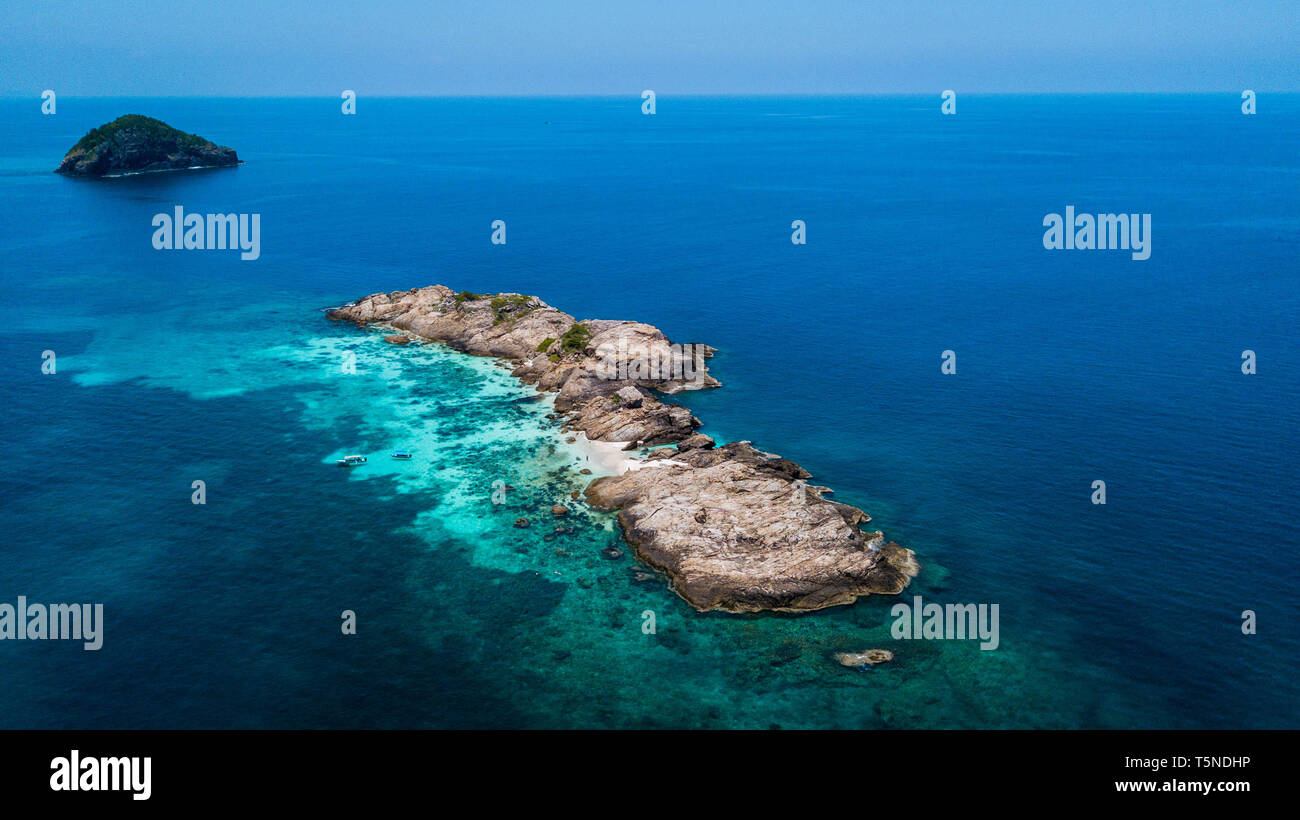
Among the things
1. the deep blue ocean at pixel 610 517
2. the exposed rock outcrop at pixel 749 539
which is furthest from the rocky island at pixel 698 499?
Result: the deep blue ocean at pixel 610 517

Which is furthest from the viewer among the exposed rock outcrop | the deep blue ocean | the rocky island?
the rocky island

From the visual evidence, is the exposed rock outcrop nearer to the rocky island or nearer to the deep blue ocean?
the rocky island

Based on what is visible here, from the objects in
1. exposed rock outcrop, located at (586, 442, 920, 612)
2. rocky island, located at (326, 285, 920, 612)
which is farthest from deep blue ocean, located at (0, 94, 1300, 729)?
rocky island, located at (326, 285, 920, 612)

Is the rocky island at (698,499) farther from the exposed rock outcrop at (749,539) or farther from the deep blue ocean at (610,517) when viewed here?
the deep blue ocean at (610,517)

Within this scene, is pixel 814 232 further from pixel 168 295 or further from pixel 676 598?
pixel 676 598

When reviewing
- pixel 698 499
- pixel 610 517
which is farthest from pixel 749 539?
pixel 610 517

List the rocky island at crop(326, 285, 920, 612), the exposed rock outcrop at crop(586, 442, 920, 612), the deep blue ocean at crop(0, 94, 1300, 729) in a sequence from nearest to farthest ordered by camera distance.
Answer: the deep blue ocean at crop(0, 94, 1300, 729)
the exposed rock outcrop at crop(586, 442, 920, 612)
the rocky island at crop(326, 285, 920, 612)

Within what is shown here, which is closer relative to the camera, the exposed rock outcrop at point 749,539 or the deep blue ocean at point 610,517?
the deep blue ocean at point 610,517

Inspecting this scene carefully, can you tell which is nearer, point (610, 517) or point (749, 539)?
point (749, 539)

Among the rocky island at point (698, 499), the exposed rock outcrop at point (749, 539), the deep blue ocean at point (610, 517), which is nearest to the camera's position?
the deep blue ocean at point (610, 517)

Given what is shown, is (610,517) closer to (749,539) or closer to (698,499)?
(698,499)
